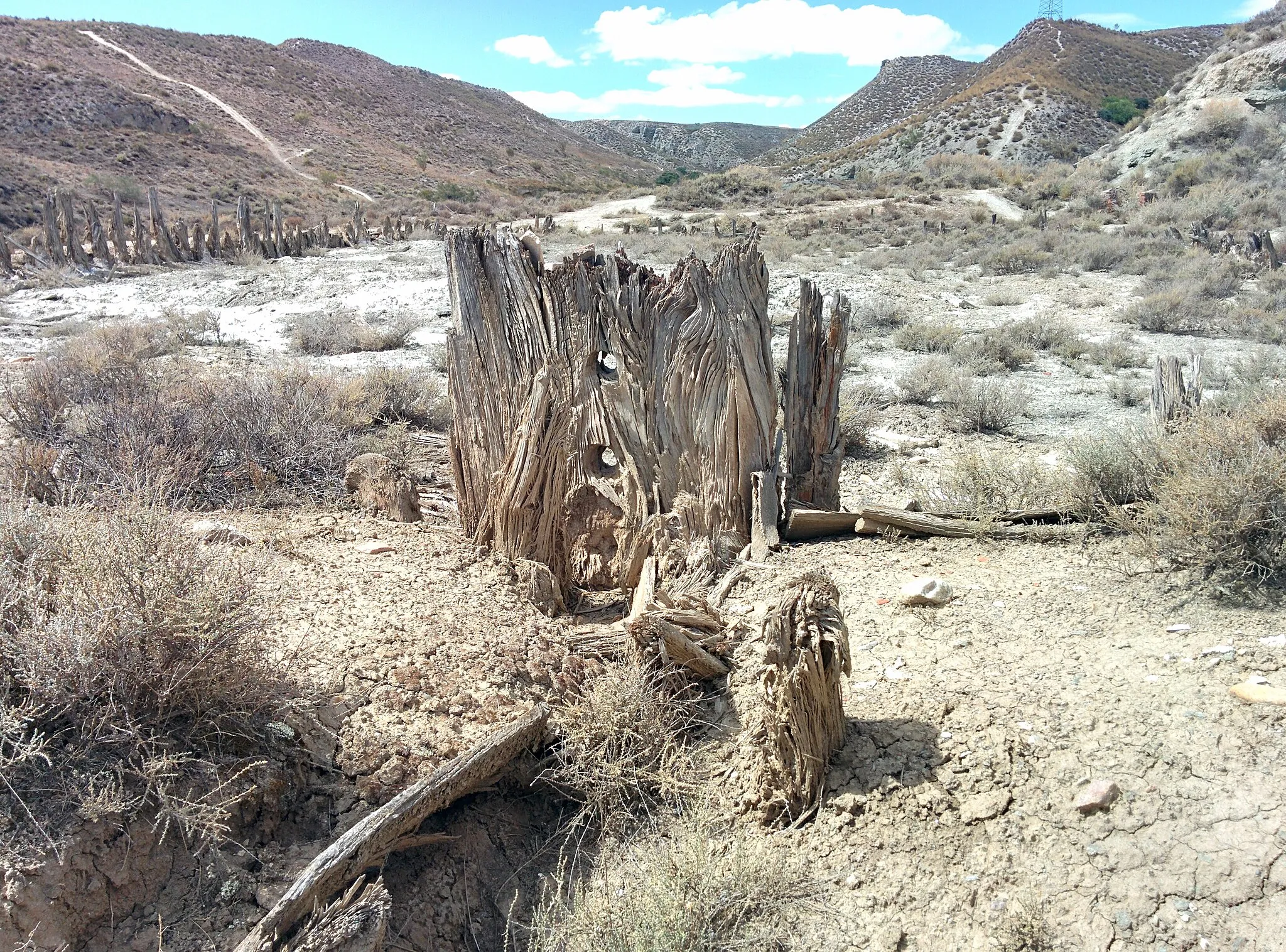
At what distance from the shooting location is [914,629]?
145 inches

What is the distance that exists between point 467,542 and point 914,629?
266 centimetres

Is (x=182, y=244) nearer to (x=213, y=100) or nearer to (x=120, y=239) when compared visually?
(x=120, y=239)

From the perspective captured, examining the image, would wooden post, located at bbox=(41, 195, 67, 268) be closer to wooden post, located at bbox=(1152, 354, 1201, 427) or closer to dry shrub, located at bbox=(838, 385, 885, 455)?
dry shrub, located at bbox=(838, 385, 885, 455)

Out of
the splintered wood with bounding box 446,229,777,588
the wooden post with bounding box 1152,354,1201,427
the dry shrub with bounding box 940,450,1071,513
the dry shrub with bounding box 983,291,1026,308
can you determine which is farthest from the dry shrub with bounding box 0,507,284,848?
the dry shrub with bounding box 983,291,1026,308

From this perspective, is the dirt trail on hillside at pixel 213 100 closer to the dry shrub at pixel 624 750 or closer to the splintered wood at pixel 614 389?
the splintered wood at pixel 614 389

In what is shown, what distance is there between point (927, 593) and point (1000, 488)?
1.50 m

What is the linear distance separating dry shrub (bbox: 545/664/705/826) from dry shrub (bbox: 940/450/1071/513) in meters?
2.39

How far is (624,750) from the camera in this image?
125 inches

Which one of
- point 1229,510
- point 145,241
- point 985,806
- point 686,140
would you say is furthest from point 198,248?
point 686,140

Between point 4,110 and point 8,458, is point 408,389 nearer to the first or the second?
point 8,458

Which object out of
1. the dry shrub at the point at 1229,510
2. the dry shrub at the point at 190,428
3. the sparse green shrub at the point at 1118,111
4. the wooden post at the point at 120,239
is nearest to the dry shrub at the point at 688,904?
the dry shrub at the point at 1229,510

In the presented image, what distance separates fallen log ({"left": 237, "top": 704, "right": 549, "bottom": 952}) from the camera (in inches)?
86.4

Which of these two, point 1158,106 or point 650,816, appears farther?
point 1158,106

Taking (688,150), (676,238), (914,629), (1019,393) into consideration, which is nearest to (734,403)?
(914,629)
